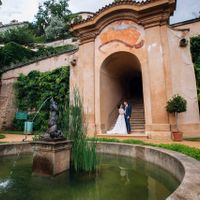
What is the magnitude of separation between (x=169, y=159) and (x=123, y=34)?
27.5 ft

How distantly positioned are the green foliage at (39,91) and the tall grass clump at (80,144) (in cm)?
887

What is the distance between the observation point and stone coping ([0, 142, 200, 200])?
6.61ft

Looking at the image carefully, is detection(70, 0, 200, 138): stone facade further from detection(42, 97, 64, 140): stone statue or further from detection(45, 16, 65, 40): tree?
detection(45, 16, 65, 40): tree

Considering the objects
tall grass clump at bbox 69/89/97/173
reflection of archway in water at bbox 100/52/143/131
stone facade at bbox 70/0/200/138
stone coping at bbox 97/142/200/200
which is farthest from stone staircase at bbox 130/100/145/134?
tall grass clump at bbox 69/89/97/173

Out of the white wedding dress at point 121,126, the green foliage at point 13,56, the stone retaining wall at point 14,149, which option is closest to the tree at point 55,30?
the green foliage at point 13,56

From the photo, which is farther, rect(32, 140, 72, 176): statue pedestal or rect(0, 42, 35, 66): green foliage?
rect(0, 42, 35, 66): green foliage

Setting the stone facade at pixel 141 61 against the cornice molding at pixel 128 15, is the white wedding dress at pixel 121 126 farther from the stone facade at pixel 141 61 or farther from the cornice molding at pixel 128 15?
the cornice molding at pixel 128 15

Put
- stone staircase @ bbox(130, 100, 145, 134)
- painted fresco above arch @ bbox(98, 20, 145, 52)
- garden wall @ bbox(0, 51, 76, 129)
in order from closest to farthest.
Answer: painted fresco above arch @ bbox(98, 20, 145, 52)
stone staircase @ bbox(130, 100, 145, 134)
garden wall @ bbox(0, 51, 76, 129)

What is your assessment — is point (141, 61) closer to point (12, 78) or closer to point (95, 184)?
point (95, 184)

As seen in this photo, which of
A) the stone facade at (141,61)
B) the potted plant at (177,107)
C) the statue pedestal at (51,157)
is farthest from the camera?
the stone facade at (141,61)

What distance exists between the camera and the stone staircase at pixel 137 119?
10984 millimetres

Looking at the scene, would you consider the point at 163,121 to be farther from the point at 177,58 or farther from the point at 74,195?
the point at 74,195

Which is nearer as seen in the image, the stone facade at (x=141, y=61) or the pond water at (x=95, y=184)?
the pond water at (x=95, y=184)

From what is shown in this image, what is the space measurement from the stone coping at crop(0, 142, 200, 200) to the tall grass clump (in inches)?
64.8
